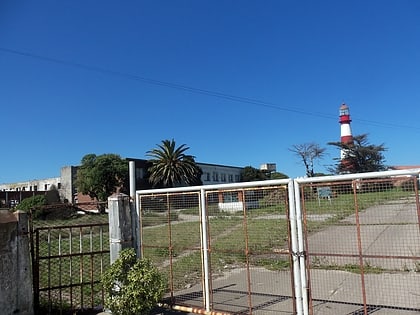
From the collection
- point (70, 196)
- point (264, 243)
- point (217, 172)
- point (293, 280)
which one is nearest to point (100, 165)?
point (70, 196)

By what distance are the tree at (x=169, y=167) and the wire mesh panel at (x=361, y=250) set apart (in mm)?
47709

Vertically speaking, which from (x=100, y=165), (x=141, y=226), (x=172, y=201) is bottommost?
(x=141, y=226)

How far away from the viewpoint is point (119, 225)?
7.64 metres

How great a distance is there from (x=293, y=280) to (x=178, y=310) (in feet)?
8.33

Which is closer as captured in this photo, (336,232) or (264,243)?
(336,232)

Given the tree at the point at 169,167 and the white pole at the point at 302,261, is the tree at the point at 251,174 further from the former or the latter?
the white pole at the point at 302,261

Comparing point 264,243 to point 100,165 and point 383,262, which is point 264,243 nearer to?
point 383,262

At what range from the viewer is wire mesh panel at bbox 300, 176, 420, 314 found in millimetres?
5219

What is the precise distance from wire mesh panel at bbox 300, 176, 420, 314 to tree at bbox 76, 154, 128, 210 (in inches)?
1668

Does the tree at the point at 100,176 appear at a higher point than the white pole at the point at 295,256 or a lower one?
higher

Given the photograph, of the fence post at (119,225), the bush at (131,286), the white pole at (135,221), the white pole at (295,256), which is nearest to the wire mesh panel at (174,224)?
the white pole at (135,221)

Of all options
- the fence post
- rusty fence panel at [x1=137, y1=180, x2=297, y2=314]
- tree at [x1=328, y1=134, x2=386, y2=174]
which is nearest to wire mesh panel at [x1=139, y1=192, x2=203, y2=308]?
rusty fence panel at [x1=137, y1=180, x2=297, y2=314]

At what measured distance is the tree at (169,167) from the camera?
59.3 m

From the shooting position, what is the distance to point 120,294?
6.54 m
